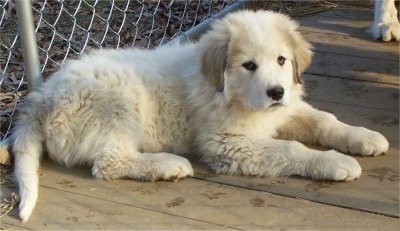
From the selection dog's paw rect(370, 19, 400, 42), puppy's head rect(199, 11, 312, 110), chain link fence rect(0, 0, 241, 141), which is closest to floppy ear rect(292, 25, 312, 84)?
puppy's head rect(199, 11, 312, 110)

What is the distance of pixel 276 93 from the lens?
9.68 ft

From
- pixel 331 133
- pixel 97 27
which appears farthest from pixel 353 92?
pixel 97 27

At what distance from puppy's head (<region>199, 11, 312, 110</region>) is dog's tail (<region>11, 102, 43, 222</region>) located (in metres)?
0.88

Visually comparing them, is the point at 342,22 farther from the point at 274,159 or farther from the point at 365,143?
the point at 274,159

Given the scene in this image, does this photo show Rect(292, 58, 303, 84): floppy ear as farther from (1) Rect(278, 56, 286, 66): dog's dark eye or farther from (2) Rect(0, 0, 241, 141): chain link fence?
(2) Rect(0, 0, 241, 141): chain link fence

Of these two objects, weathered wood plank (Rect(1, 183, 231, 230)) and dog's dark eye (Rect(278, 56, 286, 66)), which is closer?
weathered wood plank (Rect(1, 183, 231, 230))

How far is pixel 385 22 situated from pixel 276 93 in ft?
6.98

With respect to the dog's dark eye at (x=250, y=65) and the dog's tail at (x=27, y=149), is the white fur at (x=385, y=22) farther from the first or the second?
the dog's tail at (x=27, y=149)

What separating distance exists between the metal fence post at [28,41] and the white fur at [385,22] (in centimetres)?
254

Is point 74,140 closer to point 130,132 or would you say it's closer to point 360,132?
point 130,132

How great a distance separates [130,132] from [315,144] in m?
0.99

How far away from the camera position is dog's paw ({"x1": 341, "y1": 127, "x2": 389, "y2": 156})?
3201 mm

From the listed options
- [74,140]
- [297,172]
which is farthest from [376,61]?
[74,140]

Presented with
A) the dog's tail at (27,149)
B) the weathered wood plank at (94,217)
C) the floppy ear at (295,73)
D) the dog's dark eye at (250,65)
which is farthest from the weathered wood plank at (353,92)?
the dog's tail at (27,149)
